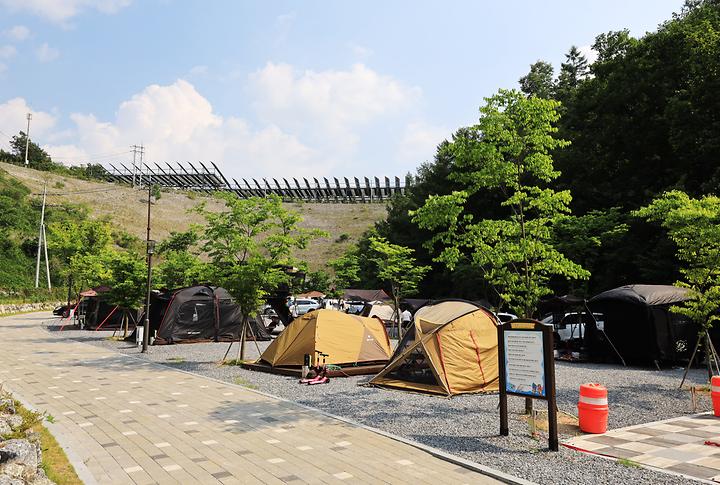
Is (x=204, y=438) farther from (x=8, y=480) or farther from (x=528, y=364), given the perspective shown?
(x=528, y=364)

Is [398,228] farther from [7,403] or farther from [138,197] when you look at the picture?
[138,197]

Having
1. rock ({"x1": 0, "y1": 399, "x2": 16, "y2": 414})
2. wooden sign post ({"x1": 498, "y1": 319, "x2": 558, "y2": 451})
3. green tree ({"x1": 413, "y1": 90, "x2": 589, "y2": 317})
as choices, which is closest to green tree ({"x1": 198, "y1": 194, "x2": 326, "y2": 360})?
green tree ({"x1": 413, "y1": 90, "x2": 589, "y2": 317})

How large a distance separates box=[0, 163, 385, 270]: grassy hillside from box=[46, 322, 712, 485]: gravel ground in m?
51.8

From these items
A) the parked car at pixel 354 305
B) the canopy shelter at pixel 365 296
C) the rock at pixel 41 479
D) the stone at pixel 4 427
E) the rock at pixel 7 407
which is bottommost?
the rock at pixel 41 479

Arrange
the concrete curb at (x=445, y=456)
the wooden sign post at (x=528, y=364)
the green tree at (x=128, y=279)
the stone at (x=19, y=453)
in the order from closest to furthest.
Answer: the stone at (x=19, y=453) → the concrete curb at (x=445, y=456) → the wooden sign post at (x=528, y=364) → the green tree at (x=128, y=279)

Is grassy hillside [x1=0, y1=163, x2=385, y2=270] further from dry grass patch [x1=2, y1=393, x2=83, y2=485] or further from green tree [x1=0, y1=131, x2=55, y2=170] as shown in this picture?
dry grass patch [x1=2, y1=393, x2=83, y2=485]

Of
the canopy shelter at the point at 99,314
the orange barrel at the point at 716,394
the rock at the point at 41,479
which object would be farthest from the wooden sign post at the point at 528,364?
the canopy shelter at the point at 99,314

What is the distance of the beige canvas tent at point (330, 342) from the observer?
13938 mm

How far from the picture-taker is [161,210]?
3024 inches

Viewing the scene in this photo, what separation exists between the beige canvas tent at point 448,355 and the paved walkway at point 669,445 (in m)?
3.51

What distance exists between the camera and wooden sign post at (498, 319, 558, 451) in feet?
23.3

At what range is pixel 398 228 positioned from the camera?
45.0 meters

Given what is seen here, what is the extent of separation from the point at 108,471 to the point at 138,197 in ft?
270

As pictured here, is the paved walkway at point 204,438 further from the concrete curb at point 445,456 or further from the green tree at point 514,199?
the green tree at point 514,199
